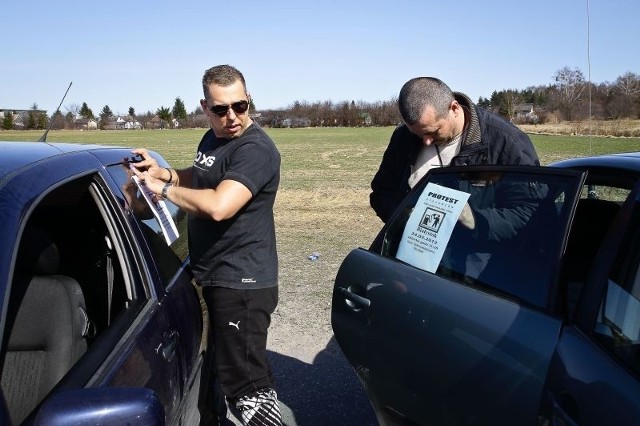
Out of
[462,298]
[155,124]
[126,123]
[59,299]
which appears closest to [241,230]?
[59,299]

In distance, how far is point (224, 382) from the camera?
8.90 ft

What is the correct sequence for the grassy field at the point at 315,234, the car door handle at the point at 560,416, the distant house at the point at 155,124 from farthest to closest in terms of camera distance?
the distant house at the point at 155,124 < the grassy field at the point at 315,234 < the car door handle at the point at 560,416

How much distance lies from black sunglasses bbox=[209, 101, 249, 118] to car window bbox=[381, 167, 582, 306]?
2.75 ft

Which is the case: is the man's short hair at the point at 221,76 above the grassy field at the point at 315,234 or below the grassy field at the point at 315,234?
above

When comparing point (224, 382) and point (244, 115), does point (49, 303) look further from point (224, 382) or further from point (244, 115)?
Answer: point (244, 115)

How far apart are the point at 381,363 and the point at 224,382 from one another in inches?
31.5

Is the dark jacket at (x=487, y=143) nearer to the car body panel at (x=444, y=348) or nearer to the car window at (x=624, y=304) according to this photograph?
the car body panel at (x=444, y=348)

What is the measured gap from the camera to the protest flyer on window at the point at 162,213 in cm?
265

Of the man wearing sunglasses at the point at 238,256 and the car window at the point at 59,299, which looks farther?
the man wearing sunglasses at the point at 238,256

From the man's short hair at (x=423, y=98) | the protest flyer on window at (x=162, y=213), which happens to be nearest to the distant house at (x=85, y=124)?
the protest flyer on window at (x=162, y=213)

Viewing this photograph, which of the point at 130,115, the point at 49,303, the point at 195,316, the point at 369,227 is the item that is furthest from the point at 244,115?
the point at 130,115

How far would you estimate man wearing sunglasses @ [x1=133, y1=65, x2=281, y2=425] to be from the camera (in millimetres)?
2662

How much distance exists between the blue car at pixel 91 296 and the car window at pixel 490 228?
1000mm

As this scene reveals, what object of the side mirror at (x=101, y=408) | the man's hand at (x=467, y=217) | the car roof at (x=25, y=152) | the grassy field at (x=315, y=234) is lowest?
the grassy field at (x=315, y=234)
